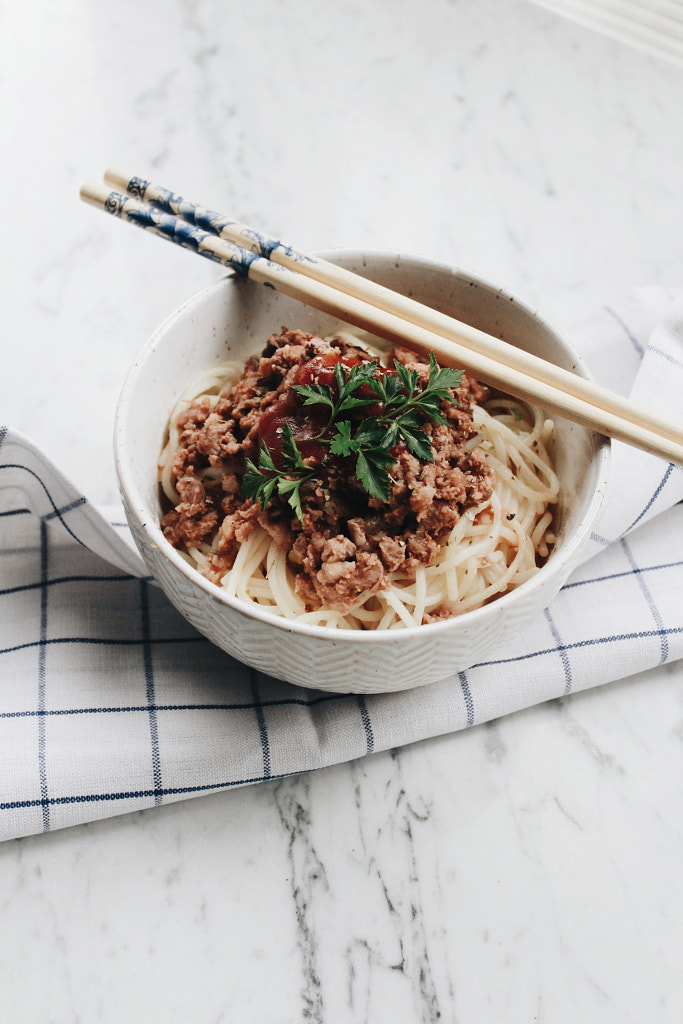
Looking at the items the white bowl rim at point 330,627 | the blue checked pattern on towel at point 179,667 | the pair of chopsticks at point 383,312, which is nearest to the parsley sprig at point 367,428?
the pair of chopsticks at point 383,312

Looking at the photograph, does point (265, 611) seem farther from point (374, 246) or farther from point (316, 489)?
point (374, 246)

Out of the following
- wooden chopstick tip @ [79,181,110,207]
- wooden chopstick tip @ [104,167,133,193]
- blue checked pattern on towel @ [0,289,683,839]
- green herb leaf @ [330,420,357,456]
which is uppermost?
wooden chopstick tip @ [104,167,133,193]

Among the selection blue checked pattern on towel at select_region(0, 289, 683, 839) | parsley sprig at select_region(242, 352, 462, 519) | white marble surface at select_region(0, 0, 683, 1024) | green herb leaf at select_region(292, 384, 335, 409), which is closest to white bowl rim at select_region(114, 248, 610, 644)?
parsley sprig at select_region(242, 352, 462, 519)

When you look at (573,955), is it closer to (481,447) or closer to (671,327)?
(481,447)

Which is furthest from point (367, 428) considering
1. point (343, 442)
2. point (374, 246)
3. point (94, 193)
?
point (374, 246)

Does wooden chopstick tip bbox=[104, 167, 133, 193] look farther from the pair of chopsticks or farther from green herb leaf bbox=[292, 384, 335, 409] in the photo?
green herb leaf bbox=[292, 384, 335, 409]
